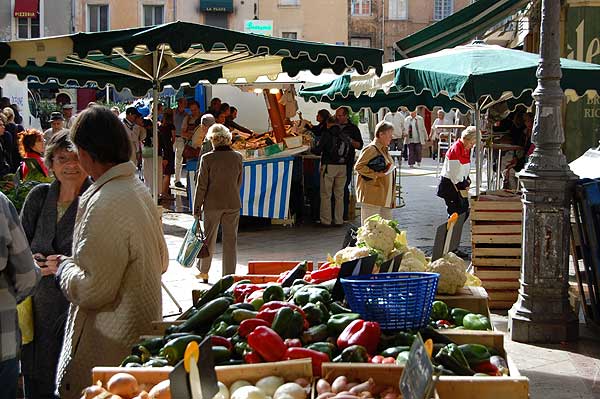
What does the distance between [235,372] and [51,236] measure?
170cm

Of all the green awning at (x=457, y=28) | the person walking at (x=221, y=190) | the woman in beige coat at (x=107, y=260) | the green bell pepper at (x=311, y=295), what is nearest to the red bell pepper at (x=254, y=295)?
the green bell pepper at (x=311, y=295)

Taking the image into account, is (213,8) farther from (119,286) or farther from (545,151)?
(119,286)

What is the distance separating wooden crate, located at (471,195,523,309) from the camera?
29.7 ft

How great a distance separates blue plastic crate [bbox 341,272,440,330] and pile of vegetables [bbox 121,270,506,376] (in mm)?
56

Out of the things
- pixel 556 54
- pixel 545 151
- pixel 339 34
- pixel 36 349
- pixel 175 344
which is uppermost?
pixel 339 34

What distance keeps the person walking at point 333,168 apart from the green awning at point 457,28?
2219mm

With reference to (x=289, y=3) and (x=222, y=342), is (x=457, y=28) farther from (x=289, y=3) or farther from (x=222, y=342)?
(x=289, y=3)

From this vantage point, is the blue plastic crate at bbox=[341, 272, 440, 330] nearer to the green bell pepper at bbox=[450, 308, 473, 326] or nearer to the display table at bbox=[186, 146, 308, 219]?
the green bell pepper at bbox=[450, 308, 473, 326]

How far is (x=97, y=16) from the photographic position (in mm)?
46219

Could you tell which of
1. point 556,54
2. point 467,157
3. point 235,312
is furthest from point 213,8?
point 235,312

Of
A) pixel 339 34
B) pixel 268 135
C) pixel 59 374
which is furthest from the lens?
pixel 339 34

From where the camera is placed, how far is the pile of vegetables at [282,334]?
3.89m

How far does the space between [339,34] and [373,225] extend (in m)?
43.6

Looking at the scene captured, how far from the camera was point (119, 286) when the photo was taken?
4.02 m
